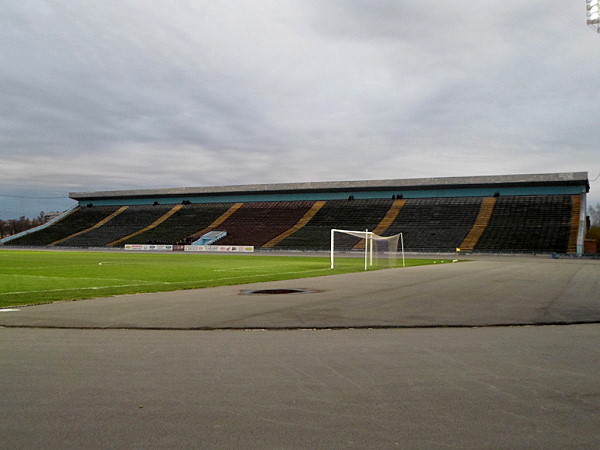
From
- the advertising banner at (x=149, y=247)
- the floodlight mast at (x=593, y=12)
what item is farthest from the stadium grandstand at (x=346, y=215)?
the floodlight mast at (x=593, y=12)

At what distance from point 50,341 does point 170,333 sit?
2.13 meters

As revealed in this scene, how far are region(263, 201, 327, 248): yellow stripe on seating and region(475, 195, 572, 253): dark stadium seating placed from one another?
94.0 ft

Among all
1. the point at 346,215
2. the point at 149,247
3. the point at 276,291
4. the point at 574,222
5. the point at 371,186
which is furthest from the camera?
the point at 371,186

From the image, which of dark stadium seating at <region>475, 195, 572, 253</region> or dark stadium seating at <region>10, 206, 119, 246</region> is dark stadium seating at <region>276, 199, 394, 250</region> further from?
dark stadium seating at <region>10, 206, 119, 246</region>

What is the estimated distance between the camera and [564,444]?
4617mm

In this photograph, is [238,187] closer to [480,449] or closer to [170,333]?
[170,333]

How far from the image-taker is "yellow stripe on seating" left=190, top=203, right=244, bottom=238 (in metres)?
87.9

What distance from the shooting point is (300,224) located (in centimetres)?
8638

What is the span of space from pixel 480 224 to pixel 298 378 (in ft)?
237

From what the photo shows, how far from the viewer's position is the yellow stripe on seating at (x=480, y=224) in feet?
224

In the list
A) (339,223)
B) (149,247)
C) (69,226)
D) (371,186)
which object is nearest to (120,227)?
(69,226)

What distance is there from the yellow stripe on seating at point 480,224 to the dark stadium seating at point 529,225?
0.65 meters

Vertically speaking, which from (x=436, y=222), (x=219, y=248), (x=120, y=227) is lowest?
(x=219, y=248)

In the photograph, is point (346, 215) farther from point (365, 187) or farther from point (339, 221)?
point (365, 187)
